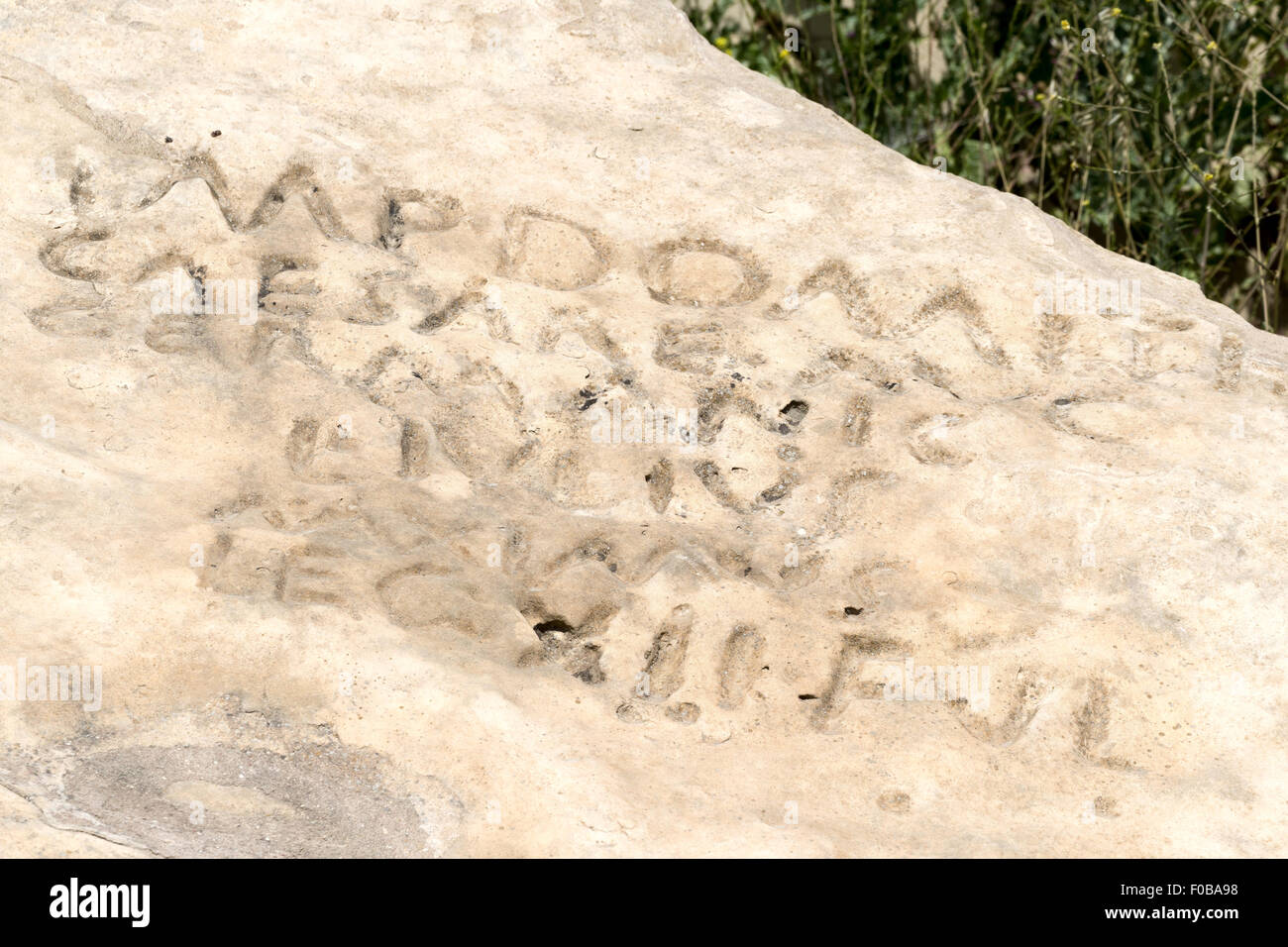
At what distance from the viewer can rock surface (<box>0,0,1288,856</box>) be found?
2.30 metres

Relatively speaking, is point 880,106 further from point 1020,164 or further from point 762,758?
point 762,758

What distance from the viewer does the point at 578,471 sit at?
2.72m

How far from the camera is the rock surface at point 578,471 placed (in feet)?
7.55

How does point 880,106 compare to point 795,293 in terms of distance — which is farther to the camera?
point 880,106

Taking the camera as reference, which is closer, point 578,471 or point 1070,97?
point 578,471

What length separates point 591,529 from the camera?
2615 millimetres

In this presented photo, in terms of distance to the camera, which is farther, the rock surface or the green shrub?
the green shrub

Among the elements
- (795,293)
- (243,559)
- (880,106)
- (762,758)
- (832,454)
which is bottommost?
(762,758)

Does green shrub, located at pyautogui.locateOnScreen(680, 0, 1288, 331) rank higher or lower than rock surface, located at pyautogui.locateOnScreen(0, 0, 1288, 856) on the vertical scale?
higher

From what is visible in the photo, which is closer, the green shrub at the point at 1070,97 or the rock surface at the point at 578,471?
the rock surface at the point at 578,471

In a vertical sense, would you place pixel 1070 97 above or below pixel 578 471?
above

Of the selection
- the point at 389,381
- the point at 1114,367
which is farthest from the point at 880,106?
the point at 389,381

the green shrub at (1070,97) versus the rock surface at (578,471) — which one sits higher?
the green shrub at (1070,97)

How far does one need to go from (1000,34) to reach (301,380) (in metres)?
2.98
